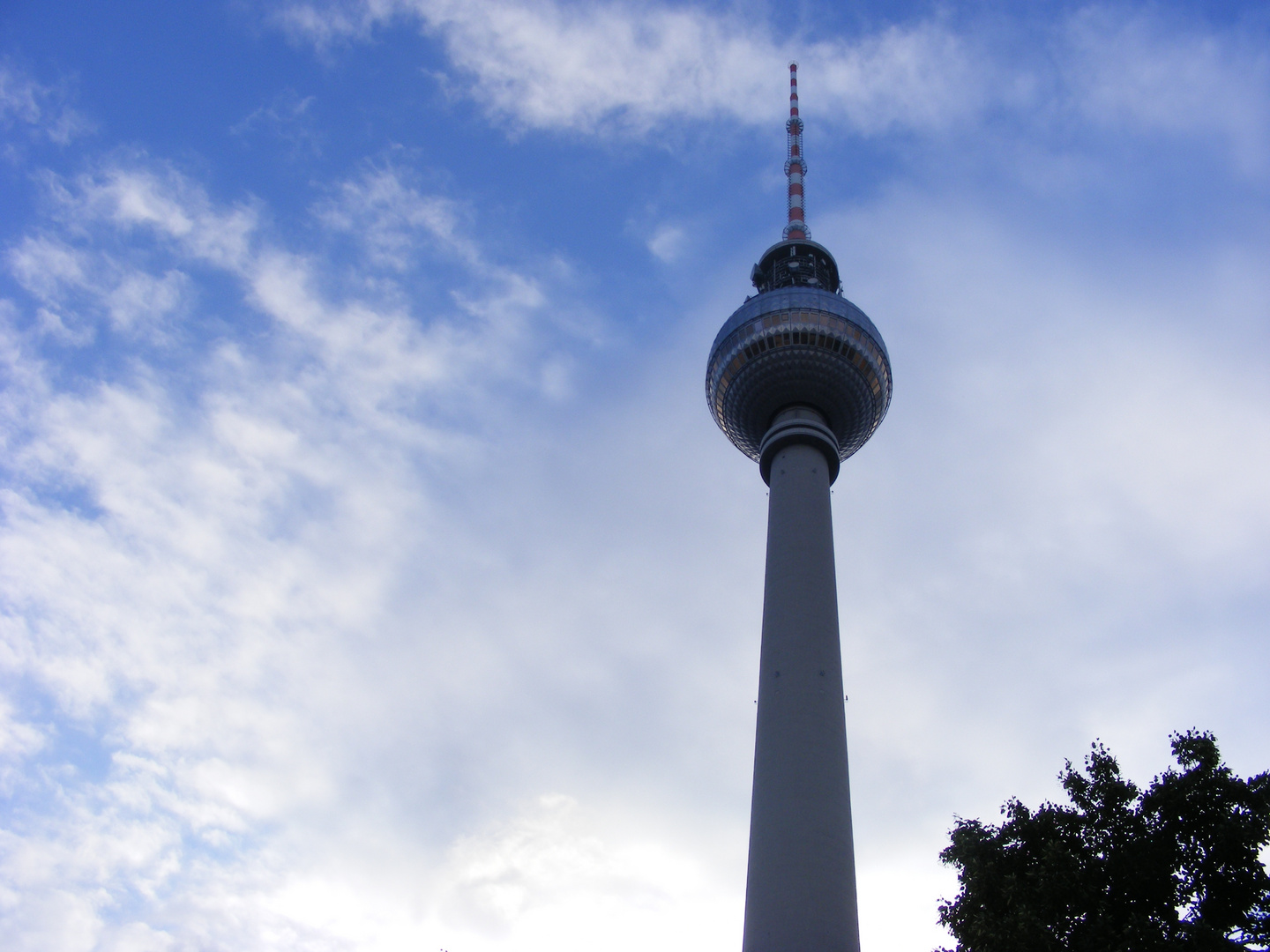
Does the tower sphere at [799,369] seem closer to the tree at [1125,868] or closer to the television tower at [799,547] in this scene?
the television tower at [799,547]

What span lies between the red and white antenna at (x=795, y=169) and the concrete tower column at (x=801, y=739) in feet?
72.4

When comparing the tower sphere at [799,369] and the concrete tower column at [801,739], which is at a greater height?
the tower sphere at [799,369]

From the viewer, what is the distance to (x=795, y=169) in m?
82.6

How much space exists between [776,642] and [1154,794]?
21.4m

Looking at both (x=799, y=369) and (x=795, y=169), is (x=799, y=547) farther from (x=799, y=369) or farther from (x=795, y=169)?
(x=795, y=169)

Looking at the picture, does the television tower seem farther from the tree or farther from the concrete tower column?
the tree

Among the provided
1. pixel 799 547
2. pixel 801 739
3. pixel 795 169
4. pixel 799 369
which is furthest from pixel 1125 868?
pixel 795 169

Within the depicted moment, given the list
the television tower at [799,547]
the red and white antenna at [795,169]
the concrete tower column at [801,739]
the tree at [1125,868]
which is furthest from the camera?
the red and white antenna at [795,169]

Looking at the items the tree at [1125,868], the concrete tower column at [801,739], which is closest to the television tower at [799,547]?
the concrete tower column at [801,739]

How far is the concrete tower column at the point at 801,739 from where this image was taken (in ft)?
144

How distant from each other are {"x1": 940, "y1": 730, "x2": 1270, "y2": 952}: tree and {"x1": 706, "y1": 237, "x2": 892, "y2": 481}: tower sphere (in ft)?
102

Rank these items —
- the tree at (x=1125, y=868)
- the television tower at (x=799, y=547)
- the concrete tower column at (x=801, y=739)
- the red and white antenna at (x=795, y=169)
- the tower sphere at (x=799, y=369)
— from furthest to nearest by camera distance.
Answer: the red and white antenna at (x=795, y=169) → the tower sphere at (x=799, y=369) → the television tower at (x=799, y=547) → the concrete tower column at (x=801, y=739) → the tree at (x=1125, y=868)

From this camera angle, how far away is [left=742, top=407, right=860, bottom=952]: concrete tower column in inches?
1732

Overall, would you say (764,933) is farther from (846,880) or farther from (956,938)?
(956,938)
